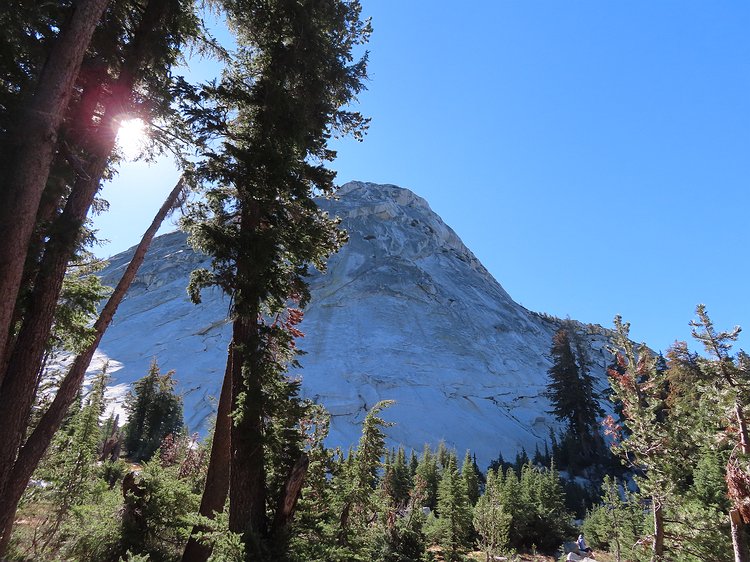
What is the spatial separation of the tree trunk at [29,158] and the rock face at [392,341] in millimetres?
32096

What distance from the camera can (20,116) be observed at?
5.70 m

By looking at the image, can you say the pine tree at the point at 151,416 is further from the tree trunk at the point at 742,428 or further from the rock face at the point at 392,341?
the tree trunk at the point at 742,428

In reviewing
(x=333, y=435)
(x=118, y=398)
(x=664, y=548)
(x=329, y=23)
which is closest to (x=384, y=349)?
(x=333, y=435)

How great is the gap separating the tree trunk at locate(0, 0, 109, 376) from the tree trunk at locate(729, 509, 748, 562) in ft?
44.5

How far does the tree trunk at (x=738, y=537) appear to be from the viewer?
366 inches

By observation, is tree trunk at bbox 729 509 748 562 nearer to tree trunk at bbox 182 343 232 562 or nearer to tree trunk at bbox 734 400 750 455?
tree trunk at bbox 734 400 750 455

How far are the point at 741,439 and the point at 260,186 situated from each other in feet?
38.5

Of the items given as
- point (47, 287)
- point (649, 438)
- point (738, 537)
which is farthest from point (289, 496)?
point (649, 438)

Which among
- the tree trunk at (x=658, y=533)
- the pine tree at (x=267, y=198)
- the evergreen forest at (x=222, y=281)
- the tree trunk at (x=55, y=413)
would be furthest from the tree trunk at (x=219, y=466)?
the tree trunk at (x=658, y=533)

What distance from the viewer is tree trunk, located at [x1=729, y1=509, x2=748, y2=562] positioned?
30.5ft

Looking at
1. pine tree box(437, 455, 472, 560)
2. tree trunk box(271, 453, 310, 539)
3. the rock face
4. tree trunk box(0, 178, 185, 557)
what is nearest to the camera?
tree trunk box(0, 178, 185, 557)

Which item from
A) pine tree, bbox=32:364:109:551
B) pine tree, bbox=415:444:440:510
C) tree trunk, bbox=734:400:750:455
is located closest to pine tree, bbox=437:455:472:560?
pine tree, bbox=415:444:440:510

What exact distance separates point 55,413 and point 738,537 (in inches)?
532

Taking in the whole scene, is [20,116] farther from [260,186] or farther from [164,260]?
[164,260]
